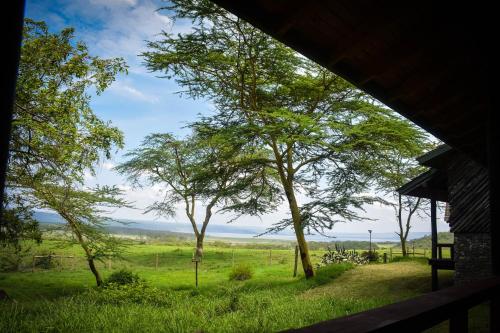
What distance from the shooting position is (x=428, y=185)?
1249cm

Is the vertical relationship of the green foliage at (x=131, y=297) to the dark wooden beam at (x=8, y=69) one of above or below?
below

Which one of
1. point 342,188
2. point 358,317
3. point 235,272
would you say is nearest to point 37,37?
point 358,317

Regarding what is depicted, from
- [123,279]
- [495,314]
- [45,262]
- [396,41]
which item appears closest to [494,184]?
[495,314]

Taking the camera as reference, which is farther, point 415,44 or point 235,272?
point 235,272

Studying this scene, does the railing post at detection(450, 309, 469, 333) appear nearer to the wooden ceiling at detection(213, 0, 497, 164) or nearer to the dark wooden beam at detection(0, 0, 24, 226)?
the wooden ceiling at detection(213, 0, 497, 164)

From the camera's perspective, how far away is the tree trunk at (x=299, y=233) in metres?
15.6

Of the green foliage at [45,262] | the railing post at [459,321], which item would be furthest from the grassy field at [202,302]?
the railing post at [459,321]

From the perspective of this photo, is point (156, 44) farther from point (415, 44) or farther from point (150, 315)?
point (415, 44)

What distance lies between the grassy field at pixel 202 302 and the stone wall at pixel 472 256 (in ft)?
5.89

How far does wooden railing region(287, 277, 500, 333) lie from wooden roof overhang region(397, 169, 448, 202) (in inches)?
413

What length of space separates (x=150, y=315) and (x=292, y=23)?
8174 mm

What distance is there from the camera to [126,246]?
13.2 m

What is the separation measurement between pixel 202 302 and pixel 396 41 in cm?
1018

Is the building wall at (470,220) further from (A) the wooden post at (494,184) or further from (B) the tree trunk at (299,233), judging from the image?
(A) the wooden post at (494,184)
